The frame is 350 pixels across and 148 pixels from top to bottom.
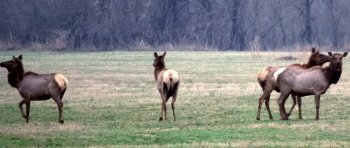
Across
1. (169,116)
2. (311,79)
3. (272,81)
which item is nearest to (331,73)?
(311,79)

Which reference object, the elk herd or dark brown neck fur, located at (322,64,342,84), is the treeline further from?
dark brown neck fur, located at (322,64,342,84)

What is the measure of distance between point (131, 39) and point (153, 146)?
64079mm

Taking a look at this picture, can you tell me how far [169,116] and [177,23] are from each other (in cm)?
6250

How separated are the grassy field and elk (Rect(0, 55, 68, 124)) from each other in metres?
0.61

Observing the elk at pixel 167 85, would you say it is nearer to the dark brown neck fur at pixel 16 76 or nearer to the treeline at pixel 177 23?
the dark brown neck fur at pixel 16 76

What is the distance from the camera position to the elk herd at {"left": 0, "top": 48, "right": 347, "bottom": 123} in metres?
20.6

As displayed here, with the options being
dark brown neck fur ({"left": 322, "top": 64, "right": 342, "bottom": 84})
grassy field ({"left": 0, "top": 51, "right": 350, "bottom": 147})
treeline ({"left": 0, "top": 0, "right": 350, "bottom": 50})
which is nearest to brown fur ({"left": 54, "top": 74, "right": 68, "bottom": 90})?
grassy field ({"left": 0, "top": 51, "right": 350, "bottom": 147})

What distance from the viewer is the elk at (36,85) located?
69.0 feet

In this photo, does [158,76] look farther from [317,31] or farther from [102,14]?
[317,31]

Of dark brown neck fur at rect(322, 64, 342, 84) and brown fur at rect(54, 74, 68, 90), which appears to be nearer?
dark brown neck fur at rect(322, 64, 342, 84)

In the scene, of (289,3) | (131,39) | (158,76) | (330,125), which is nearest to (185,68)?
(158,76)

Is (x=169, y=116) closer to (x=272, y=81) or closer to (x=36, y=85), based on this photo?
(x=272, y=81)

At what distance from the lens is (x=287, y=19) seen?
88.6 m

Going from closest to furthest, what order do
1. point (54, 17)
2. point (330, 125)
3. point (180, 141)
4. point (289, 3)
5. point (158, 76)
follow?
A: point (180, 141) < point (330, 125) < point (158, 76) < point (54, 17) < point (289, 3)
